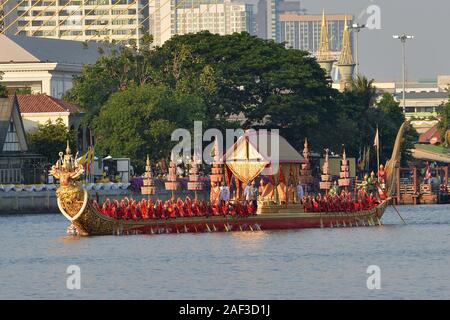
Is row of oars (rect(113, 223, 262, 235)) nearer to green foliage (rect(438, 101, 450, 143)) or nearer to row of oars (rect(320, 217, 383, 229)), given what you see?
row of oars (rect(320, 217, 383, 229))

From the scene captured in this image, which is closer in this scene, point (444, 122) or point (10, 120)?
point (10, 120)

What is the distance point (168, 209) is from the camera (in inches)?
3706

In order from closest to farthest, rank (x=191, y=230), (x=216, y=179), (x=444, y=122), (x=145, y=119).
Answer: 1. (x=191, y=230)
2. (x=216, y=179)
3. (x=145, y=119)
4. (x=444, y=122)

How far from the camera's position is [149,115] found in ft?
464

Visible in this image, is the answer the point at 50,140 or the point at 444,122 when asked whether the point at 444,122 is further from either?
the point at 50,140

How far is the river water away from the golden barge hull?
836 millimetres

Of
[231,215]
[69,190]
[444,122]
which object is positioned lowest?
[231,215]

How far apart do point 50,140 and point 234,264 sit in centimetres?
6967

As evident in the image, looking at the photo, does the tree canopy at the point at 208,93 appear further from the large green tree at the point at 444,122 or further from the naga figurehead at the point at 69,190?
the naga figurehead at the point at 69,190

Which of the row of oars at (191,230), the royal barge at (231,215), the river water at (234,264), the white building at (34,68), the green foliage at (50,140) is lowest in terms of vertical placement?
the river water at (234,264)

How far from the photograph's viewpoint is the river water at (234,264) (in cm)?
6562

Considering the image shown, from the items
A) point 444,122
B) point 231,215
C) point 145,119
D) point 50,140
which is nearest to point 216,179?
point 231,215

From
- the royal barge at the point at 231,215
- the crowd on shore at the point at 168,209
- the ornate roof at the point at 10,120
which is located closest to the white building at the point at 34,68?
the ornate roof at the point at 10,120

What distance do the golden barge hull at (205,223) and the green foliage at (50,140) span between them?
4669 centimetres
